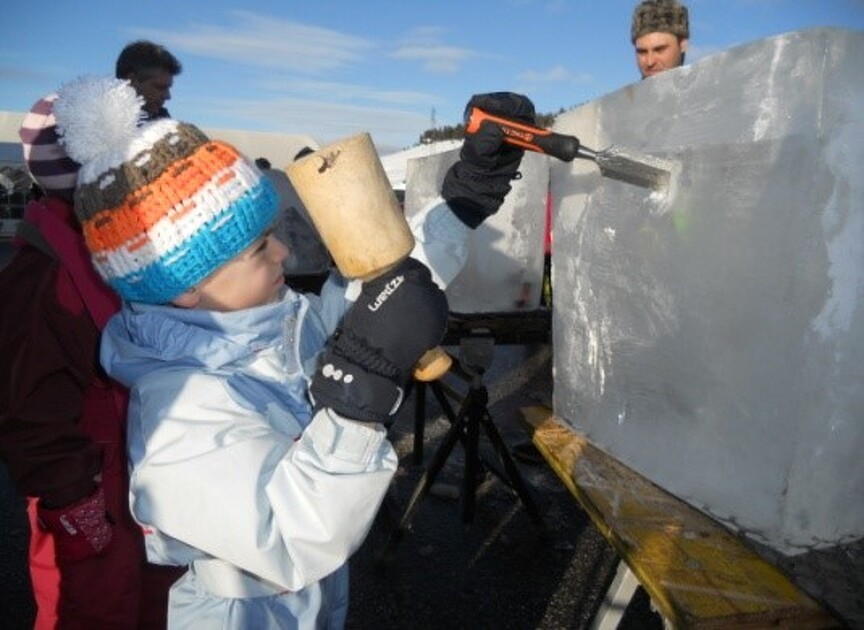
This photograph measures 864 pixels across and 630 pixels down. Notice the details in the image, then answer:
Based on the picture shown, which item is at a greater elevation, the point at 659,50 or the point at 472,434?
the point at 659,50

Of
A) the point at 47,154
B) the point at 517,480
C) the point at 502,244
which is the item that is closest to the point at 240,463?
the point at 47,154

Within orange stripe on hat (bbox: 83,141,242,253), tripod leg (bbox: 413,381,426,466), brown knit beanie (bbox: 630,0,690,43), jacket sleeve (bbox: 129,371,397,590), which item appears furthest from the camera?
tripod leg (bbox: 413,381,426,466)

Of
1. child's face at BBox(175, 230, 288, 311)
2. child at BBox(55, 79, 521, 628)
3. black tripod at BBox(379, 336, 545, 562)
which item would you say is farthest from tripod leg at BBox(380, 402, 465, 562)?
child's face at BBox(175, 230, 288, 311)

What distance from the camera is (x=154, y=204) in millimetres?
1039

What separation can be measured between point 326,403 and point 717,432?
1.04m

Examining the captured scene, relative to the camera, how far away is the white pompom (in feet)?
3.59

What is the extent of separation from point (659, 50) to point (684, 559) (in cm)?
240

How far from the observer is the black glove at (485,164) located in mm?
1369

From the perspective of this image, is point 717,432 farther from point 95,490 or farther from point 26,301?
point 26,301

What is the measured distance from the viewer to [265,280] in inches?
46.8

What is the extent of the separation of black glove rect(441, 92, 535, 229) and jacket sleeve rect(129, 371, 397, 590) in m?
0.69

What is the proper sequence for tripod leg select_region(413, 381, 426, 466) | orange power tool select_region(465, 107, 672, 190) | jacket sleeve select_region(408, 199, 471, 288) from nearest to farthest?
orange power tool select_region(465, 107, 672, 190) → jacket sleeve select_region(408, 199, 471, 288) → tripod leg select_region(413, 381, 426, 466)

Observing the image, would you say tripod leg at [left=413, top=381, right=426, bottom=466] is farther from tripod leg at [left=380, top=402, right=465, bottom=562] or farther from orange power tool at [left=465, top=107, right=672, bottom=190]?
orange power tool at [left=465, top=107, right=672, bottom=190]

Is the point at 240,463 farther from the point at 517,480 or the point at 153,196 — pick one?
the point at 517,480
